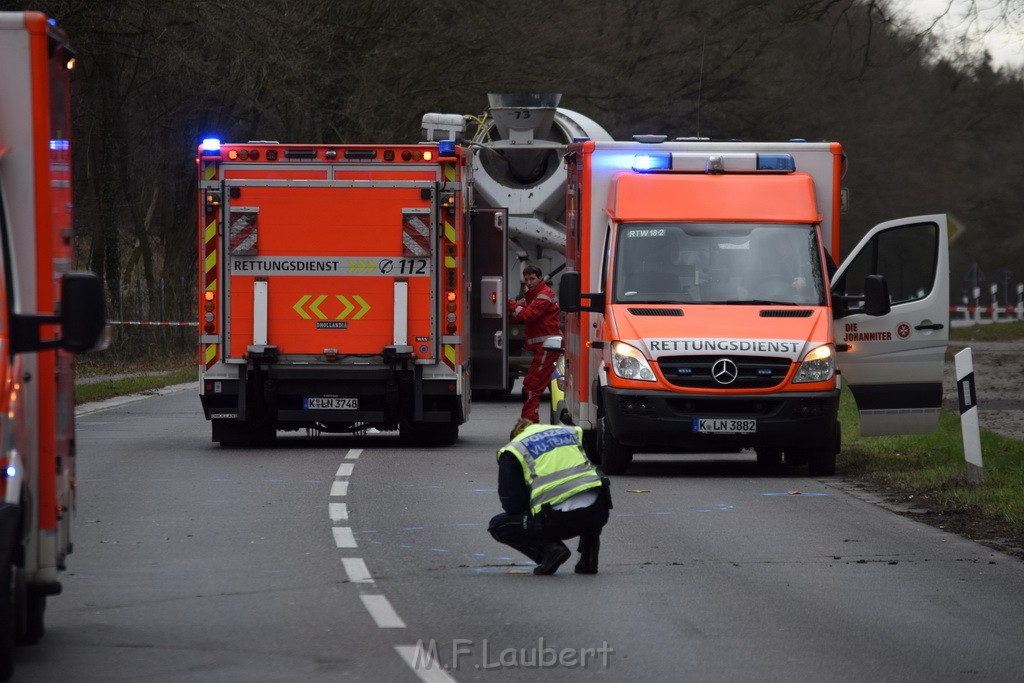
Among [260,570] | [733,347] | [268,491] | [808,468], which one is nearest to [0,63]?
[260,570]

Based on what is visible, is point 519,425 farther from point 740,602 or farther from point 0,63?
point 0,63

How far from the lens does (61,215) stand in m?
7.85

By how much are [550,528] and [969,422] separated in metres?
5.94

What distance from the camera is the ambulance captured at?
619 inches

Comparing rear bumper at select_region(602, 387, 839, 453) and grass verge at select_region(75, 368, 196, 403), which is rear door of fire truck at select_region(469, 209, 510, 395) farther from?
grass verge at select_region(75, 368, 196, 403)

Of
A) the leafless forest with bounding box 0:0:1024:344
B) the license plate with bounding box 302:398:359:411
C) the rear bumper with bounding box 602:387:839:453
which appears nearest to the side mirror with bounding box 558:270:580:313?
the rear bumper with bounding box 602:387:839:453

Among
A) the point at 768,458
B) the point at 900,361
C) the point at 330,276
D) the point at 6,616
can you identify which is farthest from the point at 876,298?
the point at 6,616

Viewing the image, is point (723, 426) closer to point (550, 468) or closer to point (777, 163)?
point (777, 163)

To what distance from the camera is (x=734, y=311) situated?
16266 mm

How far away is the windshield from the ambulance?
1 cm

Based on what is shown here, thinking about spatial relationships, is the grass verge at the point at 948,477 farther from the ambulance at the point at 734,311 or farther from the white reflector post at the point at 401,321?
the white reflector post at the point at 401,321

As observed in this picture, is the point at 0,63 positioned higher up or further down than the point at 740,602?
higher up

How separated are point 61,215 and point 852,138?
43.4m

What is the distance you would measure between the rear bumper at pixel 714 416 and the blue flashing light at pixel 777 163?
2345mm
